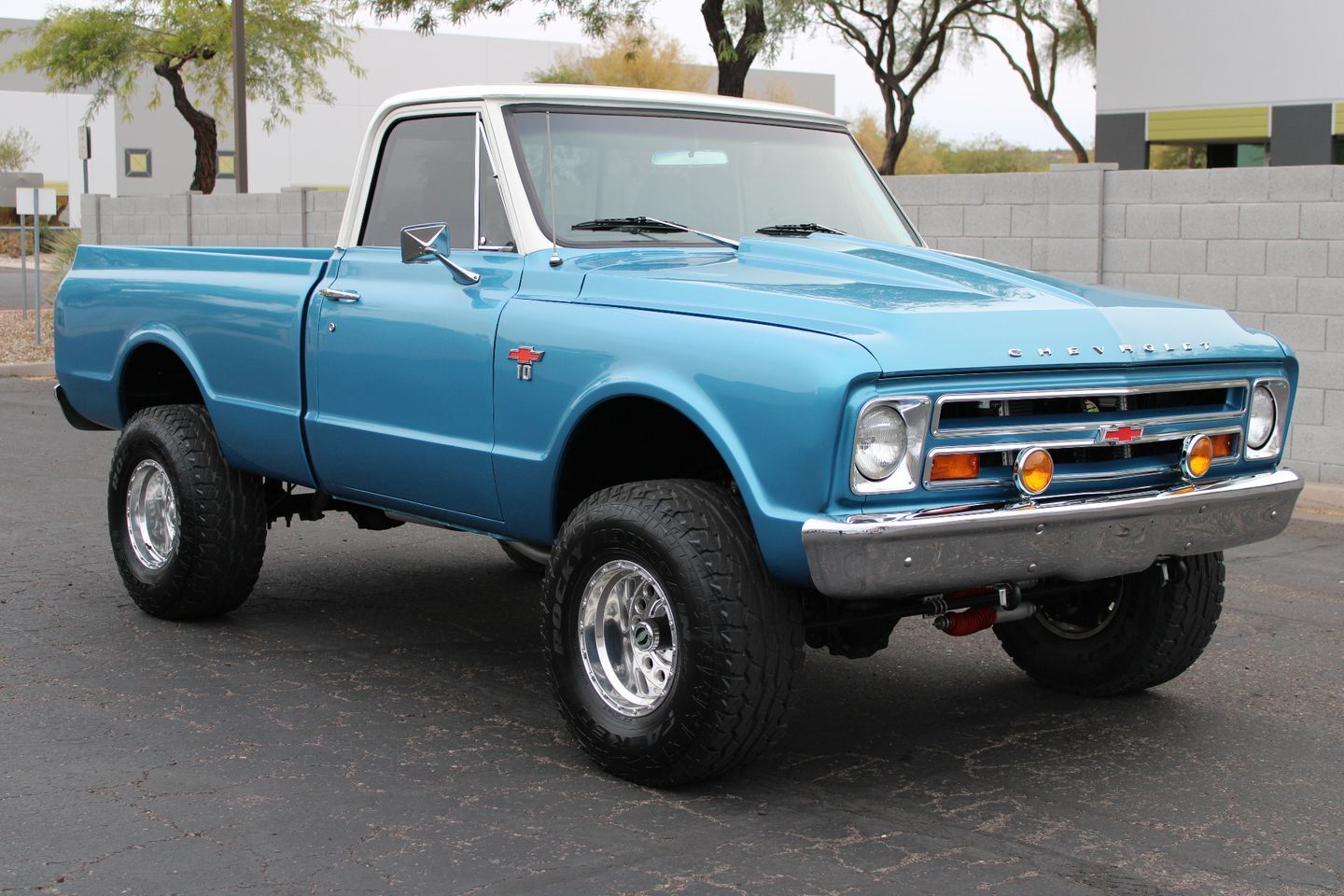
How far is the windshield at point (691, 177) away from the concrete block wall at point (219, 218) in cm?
1314

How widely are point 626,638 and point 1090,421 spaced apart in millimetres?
1453

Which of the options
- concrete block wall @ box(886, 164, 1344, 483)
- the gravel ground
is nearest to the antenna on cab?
concrete block wall @ box(886, 164, 1344, 483)

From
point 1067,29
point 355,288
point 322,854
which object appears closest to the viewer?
point 322,854

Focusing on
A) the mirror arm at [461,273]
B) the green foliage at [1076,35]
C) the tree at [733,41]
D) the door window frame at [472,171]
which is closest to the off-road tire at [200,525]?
the door window frame at [472,171]

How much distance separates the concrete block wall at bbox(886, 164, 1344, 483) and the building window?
58.5 m

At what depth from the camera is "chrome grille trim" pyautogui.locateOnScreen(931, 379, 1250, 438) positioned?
427 cm

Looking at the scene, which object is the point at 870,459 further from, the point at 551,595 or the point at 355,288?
the point at 355,288

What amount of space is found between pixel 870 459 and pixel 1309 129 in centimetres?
2287

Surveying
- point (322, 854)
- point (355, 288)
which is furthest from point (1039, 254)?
point (322, 854)

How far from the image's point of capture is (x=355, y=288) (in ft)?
19.4

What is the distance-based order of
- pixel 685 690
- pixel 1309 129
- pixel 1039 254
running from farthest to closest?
pixel 1309 129 → pixel 1039 254 → pixel 685 690

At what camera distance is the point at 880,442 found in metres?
4.24

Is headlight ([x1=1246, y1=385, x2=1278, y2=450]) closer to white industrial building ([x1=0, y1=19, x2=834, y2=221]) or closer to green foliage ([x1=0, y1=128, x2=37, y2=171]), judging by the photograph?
white industrial building ([x1=0, y1=19, x2=834, y2=221])

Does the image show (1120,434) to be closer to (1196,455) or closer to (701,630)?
→ (1196,455)
